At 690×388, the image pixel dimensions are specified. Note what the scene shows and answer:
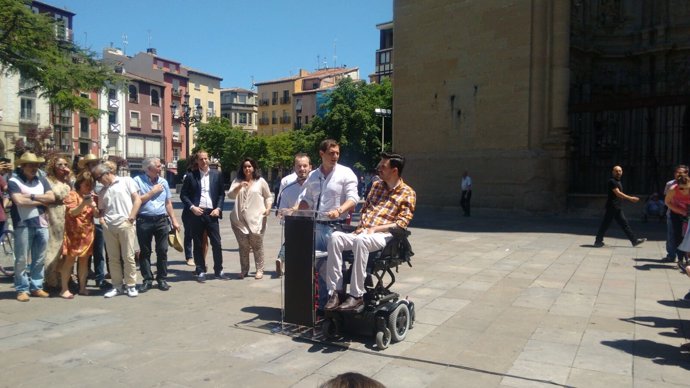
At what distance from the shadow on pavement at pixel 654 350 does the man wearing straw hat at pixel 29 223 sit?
22.0ft

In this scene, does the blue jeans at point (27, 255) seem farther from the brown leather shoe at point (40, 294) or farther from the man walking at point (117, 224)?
the man walking at point (117, 224)

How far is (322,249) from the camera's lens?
5.84 metres

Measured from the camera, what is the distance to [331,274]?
5109mm

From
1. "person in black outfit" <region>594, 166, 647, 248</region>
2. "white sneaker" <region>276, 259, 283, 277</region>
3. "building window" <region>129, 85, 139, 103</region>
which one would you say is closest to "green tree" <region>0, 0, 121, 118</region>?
"white sneaker" <region>276, 259, 283, 277</region>

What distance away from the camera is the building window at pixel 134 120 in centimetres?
6669

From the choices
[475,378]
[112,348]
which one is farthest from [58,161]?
[475,378]

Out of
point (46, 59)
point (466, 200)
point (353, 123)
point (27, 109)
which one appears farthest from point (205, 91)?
point (466, 200)

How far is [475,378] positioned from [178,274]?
229 inches

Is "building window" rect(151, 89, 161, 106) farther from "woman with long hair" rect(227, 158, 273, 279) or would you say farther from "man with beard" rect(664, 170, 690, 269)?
"man with beard" rect(664, 170, 690, 269)

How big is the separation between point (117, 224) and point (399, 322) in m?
3.98

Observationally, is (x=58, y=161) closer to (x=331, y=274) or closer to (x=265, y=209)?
(x=265, y=209)

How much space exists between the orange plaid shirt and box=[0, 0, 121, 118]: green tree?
637 inches

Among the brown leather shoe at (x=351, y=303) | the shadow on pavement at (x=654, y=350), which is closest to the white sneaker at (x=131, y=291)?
the brown leather shoe at (x=351, y=303)

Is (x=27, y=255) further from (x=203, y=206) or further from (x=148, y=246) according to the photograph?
(x=203, y=206)
